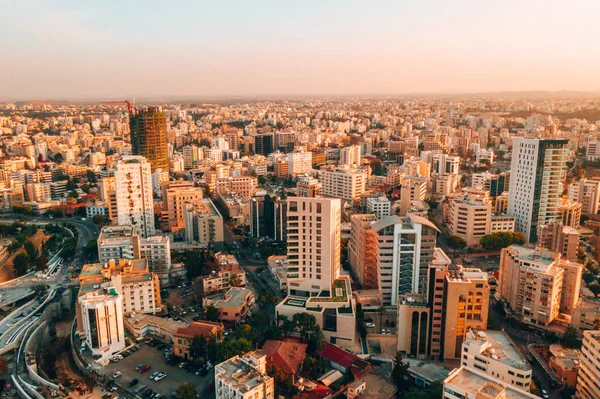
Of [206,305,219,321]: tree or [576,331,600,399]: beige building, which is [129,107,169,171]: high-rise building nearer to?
[206,305,219,321]: tree

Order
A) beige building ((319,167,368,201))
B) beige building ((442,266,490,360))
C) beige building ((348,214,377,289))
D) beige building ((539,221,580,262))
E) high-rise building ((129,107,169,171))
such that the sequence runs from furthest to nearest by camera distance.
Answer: high-rise building ((129,107,169,171)), beige building ((319,167,368,201)), beige building ((539,221,580,262)), beige building ((348,214,377,289)), beige building ((442,266,490,360))

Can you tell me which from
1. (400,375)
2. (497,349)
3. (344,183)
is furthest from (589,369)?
(344,183)

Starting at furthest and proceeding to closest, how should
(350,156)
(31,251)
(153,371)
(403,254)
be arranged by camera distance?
(350,156)
(31,251)
(403,254)
(153,371)

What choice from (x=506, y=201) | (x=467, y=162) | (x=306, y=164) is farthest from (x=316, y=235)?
(x=467, y=162)

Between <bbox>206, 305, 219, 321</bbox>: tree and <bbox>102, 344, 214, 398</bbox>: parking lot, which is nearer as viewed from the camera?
<bbox>102, 344, 214, 398</bbox>: parking lot

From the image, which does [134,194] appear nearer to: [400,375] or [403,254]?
[403,254]

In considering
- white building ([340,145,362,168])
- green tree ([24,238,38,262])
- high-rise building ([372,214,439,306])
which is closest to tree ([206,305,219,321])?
high-rise building ([372,214,439,306])

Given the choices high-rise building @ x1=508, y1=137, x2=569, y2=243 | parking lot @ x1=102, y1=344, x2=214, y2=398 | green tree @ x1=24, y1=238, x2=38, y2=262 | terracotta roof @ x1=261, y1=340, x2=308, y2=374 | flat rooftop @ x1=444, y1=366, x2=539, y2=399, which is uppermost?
high-rise building @ x1=508, y1=137, x2=569, y2=243

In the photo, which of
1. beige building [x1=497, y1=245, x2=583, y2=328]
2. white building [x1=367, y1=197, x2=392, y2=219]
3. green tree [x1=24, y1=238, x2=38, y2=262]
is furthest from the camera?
white building [x1=367, y1=197, x2=392, y2=219]
